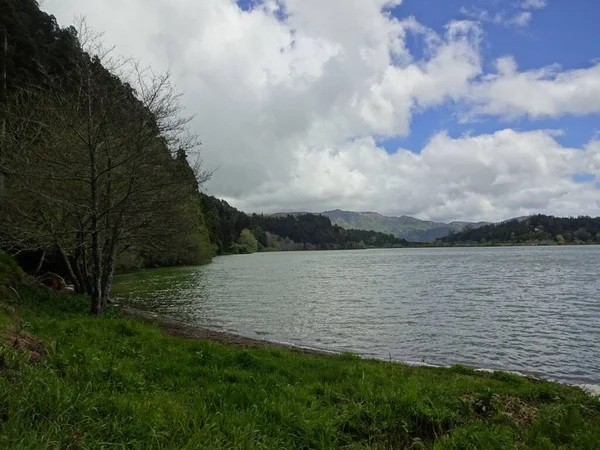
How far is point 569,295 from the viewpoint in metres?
34.9

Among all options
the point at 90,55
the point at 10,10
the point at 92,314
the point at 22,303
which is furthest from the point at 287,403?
the point at 10,10

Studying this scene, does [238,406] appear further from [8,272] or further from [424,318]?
[424,318]

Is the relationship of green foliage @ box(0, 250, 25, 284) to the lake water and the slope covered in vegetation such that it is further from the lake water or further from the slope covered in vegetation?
the slope covered in vegetation

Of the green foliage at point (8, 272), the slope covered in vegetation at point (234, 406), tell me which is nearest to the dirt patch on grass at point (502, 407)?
the slope covered in vegetation at point (234, 406)

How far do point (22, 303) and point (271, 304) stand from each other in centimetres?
1858

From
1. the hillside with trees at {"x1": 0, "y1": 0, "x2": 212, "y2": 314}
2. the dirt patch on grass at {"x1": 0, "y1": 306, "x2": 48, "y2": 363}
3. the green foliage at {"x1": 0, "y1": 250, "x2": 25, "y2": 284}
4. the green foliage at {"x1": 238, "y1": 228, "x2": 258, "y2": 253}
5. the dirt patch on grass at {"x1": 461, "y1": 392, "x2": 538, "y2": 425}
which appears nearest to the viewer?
the dirt patch on grass at {"x1": 0, "y1": 306, "x2": 48, "y2": 363}

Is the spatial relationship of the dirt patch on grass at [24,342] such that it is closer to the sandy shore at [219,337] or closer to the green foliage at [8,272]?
the sandy shore at [219,337]

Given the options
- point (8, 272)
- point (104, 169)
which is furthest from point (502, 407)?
point (8, 272)

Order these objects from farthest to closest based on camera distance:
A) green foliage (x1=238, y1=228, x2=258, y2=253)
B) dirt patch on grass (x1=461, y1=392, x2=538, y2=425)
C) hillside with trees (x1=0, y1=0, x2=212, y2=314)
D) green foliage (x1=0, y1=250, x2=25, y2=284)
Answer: green foliage (x1=238, y1=228, x2=258, y2=253) → green foliage (x1=0, y1=250, x2=25, y2=284) → hillside with trees (x1=0, y1=0, x2=212, y2=314) → dirt patch on grass (x1=461, y1=392, x2=538, y2=425)

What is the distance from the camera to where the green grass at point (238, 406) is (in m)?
5.09

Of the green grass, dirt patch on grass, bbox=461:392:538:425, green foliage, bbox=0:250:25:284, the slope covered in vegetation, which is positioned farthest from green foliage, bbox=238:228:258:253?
dirt patch on grass, bbox=461:392:538:425

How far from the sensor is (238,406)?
698cm

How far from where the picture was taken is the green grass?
509cm

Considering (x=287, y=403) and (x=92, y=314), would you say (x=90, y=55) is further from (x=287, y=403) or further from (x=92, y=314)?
(x=287, y=403)
